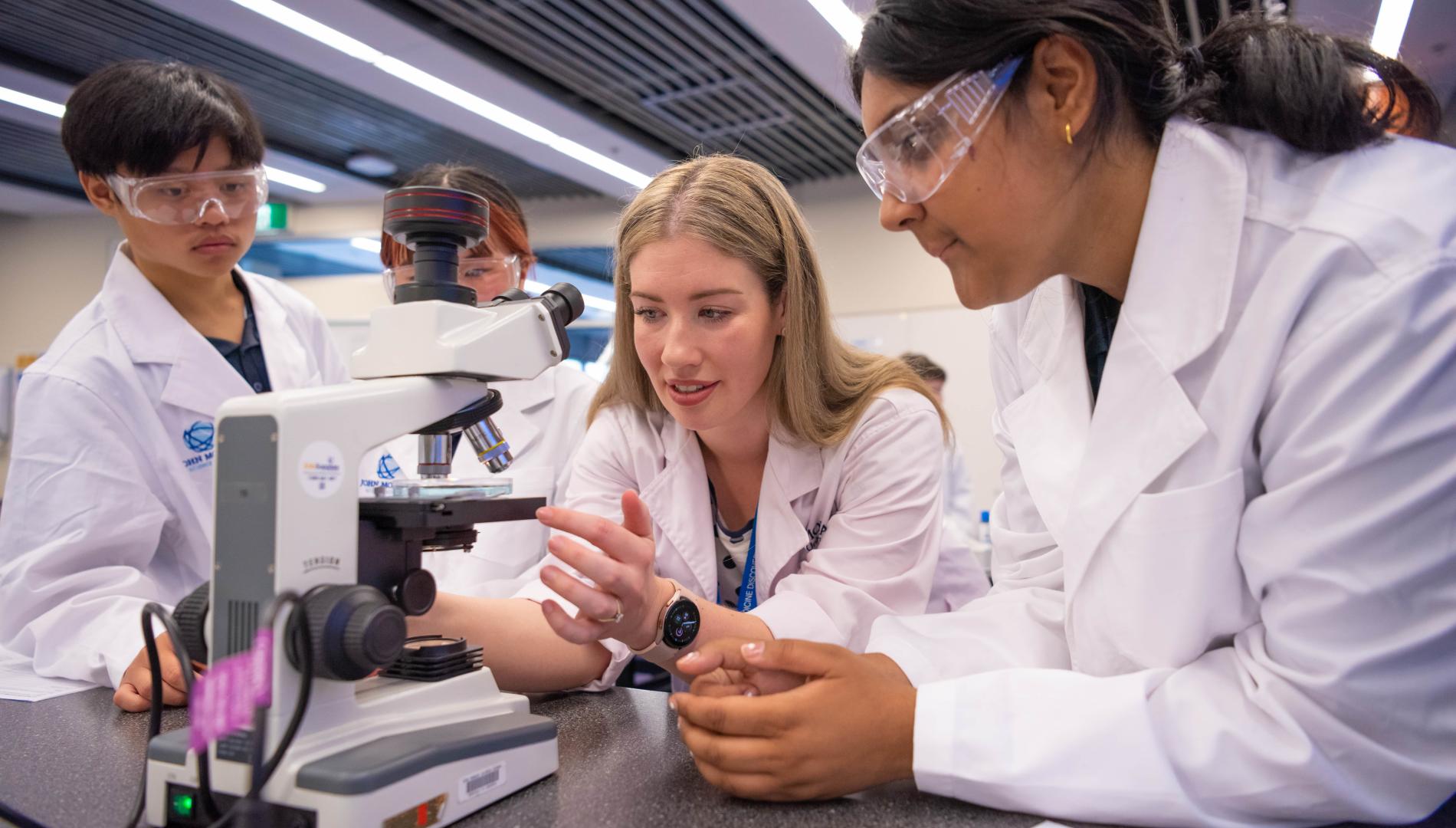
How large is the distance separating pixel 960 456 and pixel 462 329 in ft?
18.4

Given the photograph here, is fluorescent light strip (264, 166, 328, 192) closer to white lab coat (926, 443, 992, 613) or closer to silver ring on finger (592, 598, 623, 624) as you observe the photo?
white lab coat (926, 443, 992, 613)

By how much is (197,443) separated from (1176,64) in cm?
181

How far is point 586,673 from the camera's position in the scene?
127 centimetres

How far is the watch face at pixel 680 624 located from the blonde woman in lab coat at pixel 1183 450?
0.67ft

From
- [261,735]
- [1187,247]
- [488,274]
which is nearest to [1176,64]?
[1187,247]

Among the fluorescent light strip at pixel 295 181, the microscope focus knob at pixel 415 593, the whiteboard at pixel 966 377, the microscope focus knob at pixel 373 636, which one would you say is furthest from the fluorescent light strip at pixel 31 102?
the microscope focus knob at pixel 373 636

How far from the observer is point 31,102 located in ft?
17.2

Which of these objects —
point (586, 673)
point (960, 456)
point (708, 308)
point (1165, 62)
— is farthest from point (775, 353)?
point (960, 456)

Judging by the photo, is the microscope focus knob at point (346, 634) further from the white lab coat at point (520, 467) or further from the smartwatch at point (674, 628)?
the white lab coat at point (520, 467)

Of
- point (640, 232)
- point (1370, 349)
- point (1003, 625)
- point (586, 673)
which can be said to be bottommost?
point (586, 673)

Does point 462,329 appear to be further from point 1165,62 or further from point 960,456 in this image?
point 960,456

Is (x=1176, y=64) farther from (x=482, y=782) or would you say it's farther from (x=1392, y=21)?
(x=1392, y=21)

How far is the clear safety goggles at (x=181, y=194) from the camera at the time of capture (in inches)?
67.0

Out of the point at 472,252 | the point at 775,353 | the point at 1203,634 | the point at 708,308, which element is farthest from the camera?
the point at 472,252
